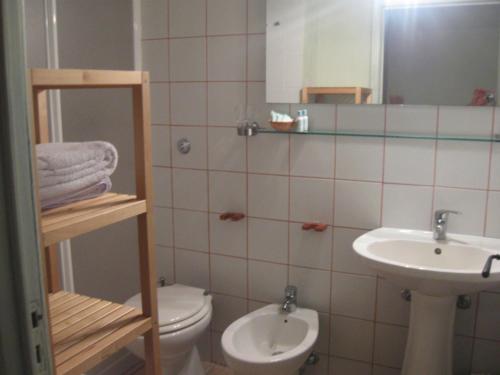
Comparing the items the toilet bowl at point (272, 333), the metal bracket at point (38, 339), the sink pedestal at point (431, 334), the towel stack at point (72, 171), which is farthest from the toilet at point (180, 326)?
the metal bracket at point (38, 339)

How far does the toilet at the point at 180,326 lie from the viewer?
1.96m

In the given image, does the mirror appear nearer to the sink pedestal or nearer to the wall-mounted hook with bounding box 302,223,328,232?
the wall-mounted hook with bounding box 302,223,328,232

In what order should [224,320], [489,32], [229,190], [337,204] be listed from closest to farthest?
[489,32] < [337,204] < [229,190] < [224,320]

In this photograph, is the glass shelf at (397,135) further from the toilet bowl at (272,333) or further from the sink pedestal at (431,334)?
the toilet bowl at (272,333)

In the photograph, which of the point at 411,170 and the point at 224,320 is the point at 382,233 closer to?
the point at 411,170

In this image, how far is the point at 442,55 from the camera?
1826 millimetres

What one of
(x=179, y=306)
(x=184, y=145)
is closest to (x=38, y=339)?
(x=179, y=306)

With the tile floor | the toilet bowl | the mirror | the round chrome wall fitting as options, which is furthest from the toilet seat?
the mirror

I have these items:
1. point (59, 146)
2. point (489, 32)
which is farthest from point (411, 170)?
point (59, 146)

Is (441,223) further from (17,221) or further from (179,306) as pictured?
(17,221)

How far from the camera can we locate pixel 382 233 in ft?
6.36

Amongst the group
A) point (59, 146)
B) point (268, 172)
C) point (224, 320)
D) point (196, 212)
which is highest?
point (59, 146)

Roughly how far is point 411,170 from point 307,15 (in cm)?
73

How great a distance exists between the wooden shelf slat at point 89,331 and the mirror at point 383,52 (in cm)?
119
